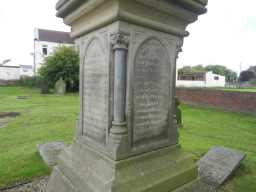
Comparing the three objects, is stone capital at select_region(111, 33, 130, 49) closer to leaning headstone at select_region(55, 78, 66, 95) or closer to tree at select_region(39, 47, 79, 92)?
leaning headstone at select_region(55, 78, 66, 95)

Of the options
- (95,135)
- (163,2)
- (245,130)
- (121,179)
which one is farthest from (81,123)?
(245,130)

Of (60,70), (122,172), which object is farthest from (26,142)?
(60,70)

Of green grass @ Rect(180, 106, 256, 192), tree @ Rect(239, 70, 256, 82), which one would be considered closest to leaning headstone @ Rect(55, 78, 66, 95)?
green grass @ Rect(180, 106, 256, 192)

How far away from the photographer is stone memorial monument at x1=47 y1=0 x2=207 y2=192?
221cm

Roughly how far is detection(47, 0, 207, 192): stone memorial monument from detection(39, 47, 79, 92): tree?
21433 millimetres

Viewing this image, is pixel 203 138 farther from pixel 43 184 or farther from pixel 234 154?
pixel 43 184

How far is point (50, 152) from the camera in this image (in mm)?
4195

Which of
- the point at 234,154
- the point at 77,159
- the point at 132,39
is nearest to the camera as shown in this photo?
the point at 132,39

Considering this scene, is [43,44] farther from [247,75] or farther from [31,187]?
[247,75]

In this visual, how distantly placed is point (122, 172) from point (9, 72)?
62855 millimetres

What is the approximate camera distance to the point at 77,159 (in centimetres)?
272

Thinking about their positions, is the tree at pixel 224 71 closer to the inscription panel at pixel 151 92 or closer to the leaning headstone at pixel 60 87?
the leaning headstone at pixel 60 87

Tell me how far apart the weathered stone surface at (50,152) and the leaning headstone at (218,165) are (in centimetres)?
289

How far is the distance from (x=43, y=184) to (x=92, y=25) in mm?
2753
